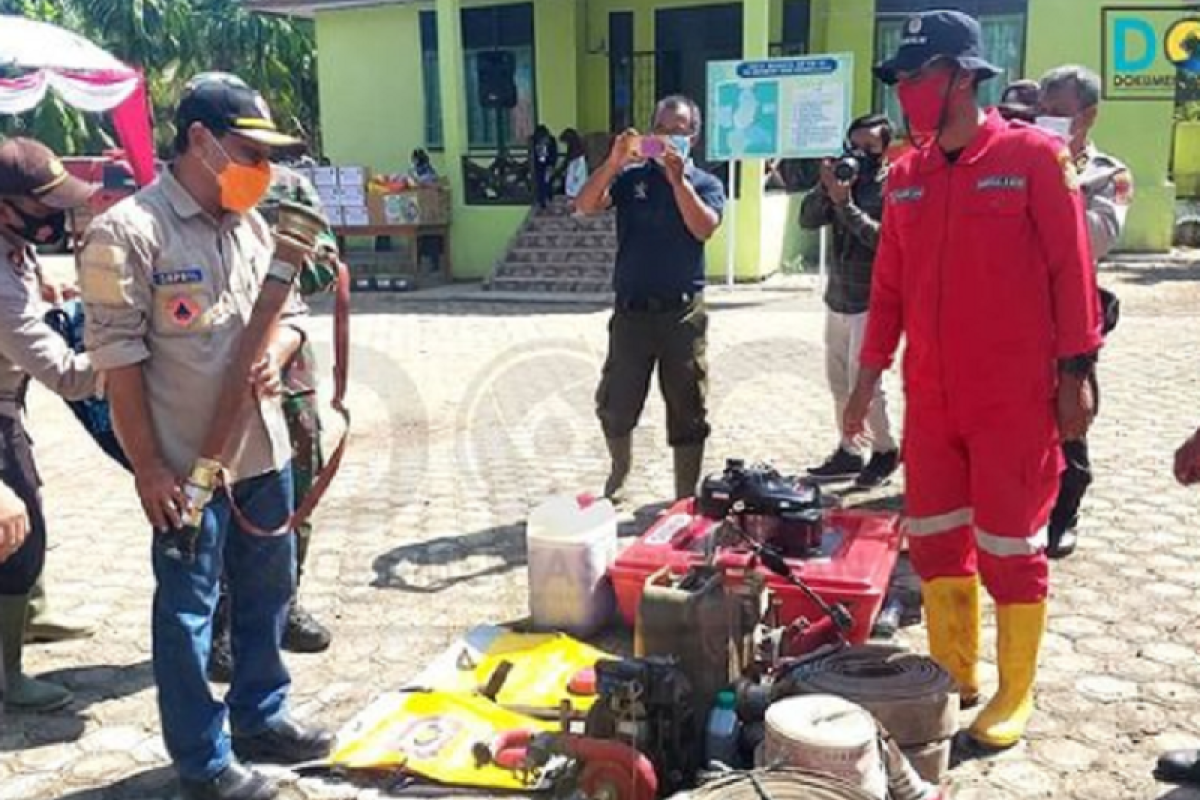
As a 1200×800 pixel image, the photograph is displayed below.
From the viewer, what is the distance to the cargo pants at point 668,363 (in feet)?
17.8

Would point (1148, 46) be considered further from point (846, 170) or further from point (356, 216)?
point (846, 170)

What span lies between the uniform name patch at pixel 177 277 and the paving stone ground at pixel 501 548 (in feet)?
5.00

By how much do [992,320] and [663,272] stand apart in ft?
7.52

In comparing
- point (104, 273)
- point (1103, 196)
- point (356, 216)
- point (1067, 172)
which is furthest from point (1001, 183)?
point (356, 216)

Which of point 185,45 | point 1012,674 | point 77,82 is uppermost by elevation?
point 185,45

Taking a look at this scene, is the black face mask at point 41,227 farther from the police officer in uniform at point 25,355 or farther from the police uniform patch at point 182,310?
the police uniform patch at point 182,310

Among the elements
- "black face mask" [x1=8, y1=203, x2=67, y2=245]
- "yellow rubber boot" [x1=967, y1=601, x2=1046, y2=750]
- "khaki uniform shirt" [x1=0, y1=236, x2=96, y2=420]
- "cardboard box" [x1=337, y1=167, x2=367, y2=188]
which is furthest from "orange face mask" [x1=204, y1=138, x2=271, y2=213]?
"cardboard box" [x1=337, y1=167, x2=367, y2=188]

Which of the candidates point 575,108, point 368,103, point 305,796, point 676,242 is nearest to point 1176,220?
point 575,108

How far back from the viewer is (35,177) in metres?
3.52

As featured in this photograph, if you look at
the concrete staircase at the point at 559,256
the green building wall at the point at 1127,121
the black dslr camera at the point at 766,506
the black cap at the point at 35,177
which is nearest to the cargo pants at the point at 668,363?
the black dslr camera at the point at 766,506

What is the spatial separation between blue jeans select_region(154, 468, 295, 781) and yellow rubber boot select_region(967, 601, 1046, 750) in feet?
7.17

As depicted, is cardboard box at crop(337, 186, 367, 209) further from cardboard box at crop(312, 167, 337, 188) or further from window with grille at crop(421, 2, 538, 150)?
window with grille at crop(421, 2, 538, 150)

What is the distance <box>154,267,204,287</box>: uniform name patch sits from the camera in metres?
2.84

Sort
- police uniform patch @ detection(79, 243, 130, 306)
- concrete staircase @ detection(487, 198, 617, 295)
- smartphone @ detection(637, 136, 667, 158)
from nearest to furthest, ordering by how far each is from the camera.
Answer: police uniform patch @ detection(79, 243, 130, 306), smartphone @ detection(637, 136, 667, 158), concrete staircase @ detection(487, 198, 617, 295)
